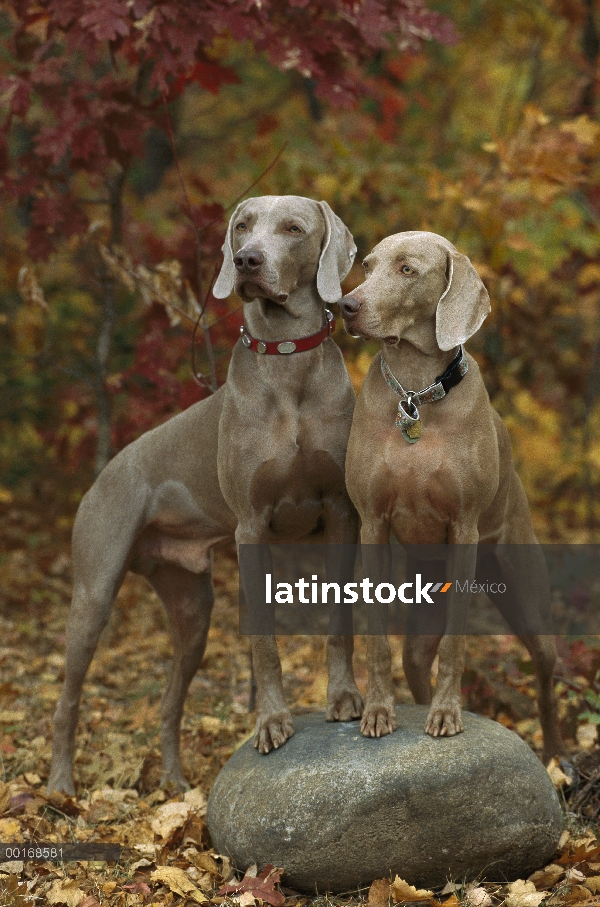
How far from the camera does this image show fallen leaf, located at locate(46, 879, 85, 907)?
347cm

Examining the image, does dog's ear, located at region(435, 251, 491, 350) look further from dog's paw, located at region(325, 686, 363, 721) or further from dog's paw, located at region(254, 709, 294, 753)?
dog's paw, located at region(254, 709, 294, 753)

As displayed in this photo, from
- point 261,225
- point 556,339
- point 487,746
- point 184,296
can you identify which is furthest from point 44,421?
Result: point 487,746

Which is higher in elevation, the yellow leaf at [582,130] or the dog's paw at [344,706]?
the yellow leaf at [582,130]

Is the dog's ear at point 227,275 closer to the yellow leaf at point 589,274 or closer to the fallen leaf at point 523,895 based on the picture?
the fallen leaf at point 523,895

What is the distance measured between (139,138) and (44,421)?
3792mm

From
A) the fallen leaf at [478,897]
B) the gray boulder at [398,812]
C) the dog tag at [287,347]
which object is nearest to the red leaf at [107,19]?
Result: the dog tag at [287,347]

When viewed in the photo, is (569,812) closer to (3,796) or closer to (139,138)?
(3,796)

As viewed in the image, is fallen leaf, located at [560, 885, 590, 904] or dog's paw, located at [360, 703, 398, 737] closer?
fallen leaf, located at [560, 885, 590, 904]

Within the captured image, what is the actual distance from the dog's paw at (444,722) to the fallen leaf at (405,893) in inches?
19.4

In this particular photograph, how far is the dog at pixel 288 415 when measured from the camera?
12.5 feet

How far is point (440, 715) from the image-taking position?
3609mm

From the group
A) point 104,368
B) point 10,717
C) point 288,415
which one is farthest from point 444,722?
point 104,368

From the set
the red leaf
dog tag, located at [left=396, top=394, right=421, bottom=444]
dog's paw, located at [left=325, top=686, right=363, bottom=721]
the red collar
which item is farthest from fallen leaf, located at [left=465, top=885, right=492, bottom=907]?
the red leaf

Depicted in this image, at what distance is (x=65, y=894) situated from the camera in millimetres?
3498
